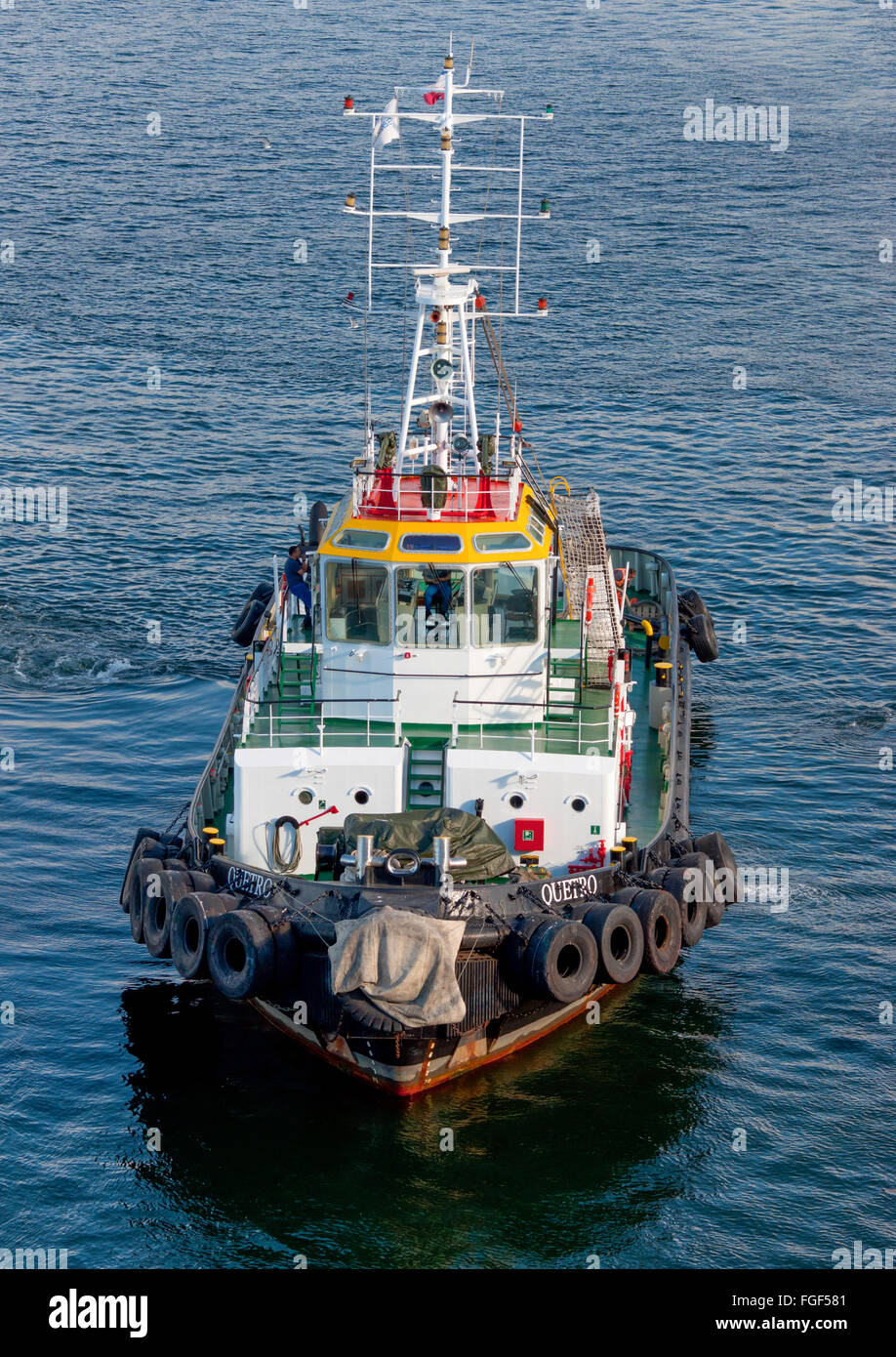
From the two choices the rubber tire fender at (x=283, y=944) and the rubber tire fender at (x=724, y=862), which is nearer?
the rubber tire fender at (x=283, y=944)

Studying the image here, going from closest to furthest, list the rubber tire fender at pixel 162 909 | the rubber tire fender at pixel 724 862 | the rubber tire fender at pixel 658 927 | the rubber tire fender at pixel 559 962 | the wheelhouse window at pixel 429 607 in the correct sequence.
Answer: the rubber tire fender at pixel 559 962 → the rubber tire fender at pixel 658 927 → the rubber tire fender at pixel 162 909 → the rubber tire fender at pixel 724 862 → the wheelhouse window at pixel 429 607

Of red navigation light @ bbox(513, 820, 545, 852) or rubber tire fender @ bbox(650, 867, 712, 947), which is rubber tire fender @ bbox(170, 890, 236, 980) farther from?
rubber tire fender @ bbox(650, 867, 712, 947)

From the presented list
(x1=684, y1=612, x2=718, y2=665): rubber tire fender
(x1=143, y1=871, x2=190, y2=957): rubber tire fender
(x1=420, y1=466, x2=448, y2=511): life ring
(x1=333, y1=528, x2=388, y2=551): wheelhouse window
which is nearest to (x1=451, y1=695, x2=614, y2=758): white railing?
(x1=333, y1=528, x2=388, y2=551): wheelhouse window

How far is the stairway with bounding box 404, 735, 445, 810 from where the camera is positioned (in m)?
24.7

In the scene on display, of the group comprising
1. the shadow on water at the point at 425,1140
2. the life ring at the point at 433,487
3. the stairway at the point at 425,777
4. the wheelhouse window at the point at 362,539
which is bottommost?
the shadow on water at the point at 425,1140

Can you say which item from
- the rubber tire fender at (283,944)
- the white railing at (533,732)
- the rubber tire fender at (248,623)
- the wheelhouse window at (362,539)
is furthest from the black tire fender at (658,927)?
the rubber tire fender at (248,623)

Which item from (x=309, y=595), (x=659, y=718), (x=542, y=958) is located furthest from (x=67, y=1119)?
(x=659, y=718)

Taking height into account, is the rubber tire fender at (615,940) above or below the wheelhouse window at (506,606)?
below

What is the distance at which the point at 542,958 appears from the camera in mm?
21750

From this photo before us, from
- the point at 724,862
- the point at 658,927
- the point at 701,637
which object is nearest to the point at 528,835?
the point at 658,927

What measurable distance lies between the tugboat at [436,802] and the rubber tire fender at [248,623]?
548cm

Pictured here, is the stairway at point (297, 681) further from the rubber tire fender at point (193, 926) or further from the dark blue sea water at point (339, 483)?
the dark blue sea water at point (339, 483)

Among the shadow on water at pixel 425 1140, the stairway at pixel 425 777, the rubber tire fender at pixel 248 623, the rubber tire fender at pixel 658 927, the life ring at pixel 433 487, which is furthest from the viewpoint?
the rubber tire fender at pixel 248 623

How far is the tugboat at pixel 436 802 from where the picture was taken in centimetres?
2203
